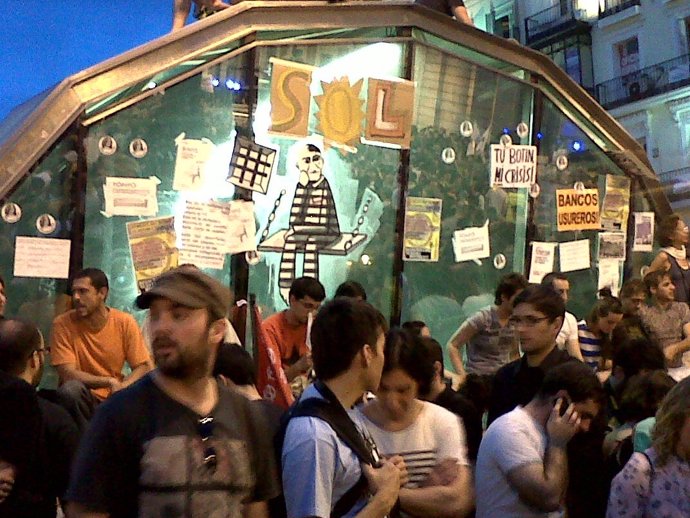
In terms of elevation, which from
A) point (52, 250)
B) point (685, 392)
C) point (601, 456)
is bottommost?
point (601, 456)

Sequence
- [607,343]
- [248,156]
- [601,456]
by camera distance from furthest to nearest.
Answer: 1. [248,156]
2. [607,343]
3. [601,456]

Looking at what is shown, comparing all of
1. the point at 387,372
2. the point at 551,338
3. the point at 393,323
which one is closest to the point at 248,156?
the point at 393,323

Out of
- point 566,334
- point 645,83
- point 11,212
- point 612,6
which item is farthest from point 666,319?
point 612,6

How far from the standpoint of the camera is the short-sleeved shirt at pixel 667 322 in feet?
23.4

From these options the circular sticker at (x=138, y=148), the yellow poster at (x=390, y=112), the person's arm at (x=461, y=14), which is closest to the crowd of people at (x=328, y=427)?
the circular sticker at (x=138, y=148)

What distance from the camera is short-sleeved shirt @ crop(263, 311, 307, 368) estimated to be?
6695 millimetres

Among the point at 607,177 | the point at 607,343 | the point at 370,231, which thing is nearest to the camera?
the point at 607,343

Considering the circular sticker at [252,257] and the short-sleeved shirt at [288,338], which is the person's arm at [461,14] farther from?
the short-sleeved shirt at [288,338]

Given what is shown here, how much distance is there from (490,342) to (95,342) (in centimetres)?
292

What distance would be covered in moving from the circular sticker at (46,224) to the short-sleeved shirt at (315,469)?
459cm

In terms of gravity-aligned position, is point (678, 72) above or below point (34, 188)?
above

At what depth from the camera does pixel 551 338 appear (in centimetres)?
464

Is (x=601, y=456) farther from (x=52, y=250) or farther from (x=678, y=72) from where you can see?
(x=678, y=72)

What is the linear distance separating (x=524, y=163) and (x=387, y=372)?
242 inches
